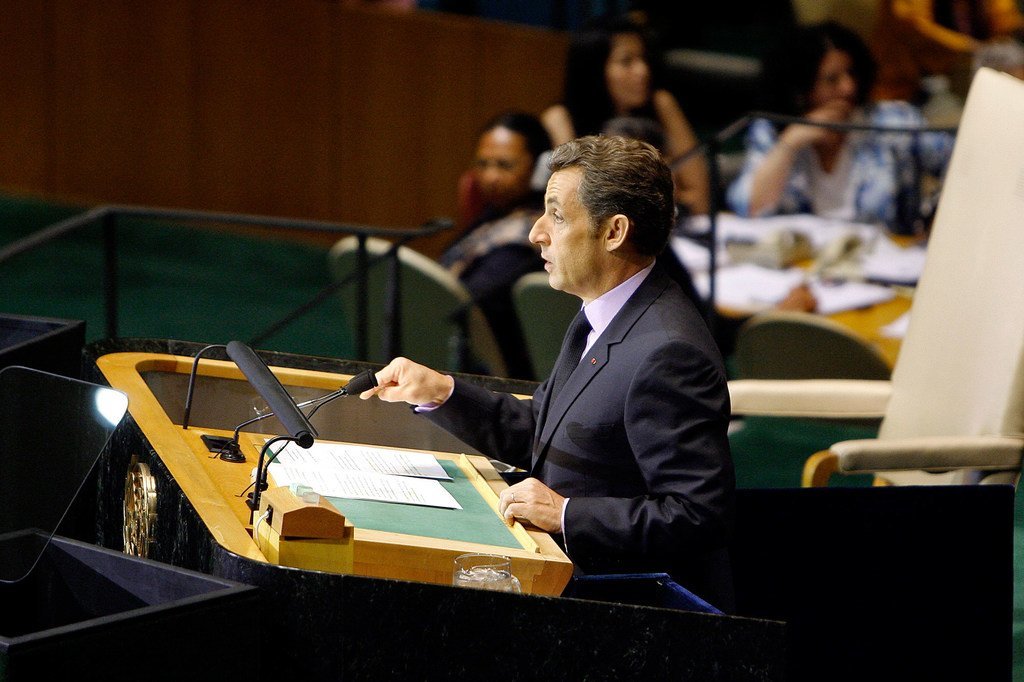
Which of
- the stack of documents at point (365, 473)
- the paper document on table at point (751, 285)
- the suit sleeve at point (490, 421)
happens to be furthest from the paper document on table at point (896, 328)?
the stack of documents at point (365, 473)

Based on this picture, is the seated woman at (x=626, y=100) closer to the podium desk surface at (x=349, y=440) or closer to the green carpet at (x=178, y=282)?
the green carpet at (x=178, y=282)

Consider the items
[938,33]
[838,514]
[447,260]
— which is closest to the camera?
[838,514]

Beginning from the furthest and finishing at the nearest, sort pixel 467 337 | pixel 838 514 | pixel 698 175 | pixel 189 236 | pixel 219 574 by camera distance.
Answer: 1. pixel 189 236
2. pixel 698 175
3. pixel 467 337
4. pixel 838 514
5. pixel 219 574

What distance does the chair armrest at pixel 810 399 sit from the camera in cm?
312

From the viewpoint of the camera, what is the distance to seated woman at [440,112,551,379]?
4320 millimetres

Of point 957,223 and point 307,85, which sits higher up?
point 307,85

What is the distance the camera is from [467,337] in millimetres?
4039

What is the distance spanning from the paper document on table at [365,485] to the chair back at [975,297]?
1.40 meters

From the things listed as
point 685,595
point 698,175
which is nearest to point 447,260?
point 698,175

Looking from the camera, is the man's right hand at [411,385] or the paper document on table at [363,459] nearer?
the paper document on table at [363,459]

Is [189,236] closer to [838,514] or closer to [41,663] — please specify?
[838,514]

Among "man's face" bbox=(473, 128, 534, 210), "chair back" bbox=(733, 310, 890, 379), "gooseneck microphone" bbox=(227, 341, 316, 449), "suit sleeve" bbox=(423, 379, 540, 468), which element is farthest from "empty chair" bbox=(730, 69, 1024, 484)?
"man's face" bbox=(473, 128, 534, 210)

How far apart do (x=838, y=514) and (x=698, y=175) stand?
3.32 metres

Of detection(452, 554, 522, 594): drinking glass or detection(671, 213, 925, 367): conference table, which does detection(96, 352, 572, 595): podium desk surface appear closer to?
detection(452, 554, 522, 594): drinking glass
